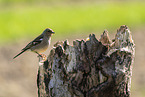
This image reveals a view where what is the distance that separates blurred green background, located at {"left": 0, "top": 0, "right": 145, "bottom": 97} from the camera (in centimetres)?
1694

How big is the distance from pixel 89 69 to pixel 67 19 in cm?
2123

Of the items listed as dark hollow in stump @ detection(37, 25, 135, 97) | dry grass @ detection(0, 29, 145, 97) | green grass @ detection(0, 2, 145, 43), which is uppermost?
green grass @ detection(0, 2, 145, 43)

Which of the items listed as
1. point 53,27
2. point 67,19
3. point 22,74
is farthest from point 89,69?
point 67,19

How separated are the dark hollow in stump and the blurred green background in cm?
1055

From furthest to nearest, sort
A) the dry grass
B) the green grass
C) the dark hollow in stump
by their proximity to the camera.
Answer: the green grass
the dry grass
the dark hollow in stump

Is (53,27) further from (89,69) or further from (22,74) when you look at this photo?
(89,69)

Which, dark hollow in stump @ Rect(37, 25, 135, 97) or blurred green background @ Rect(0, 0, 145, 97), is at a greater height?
blurred green background @ Rect(0, 0, 145, 97)

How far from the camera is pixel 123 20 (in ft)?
90.3

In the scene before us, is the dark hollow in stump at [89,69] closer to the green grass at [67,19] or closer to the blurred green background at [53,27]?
the blurred green background at [53,27]

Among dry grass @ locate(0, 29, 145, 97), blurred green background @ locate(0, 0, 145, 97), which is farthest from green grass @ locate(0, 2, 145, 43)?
dry grass @ locate(0, 29, 145, 97)

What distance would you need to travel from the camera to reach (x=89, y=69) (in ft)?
17.7

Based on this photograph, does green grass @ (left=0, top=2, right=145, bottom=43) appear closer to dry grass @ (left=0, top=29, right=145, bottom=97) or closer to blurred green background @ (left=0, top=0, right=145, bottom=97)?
blurred green background @ (left=0, top=0, right=145, bottom=97)

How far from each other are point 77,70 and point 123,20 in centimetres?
2250

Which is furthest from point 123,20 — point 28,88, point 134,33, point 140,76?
point 28,88
